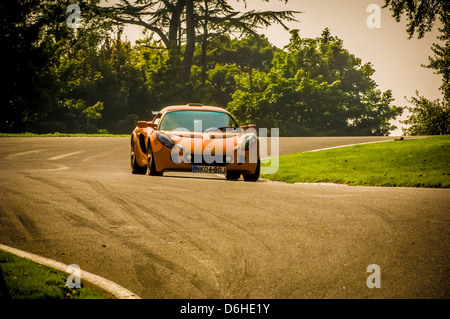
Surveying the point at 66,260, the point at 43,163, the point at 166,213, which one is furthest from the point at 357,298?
the point at 43,163

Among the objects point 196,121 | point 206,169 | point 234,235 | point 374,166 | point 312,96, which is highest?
point 312,96

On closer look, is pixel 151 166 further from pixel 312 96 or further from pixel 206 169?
pixel 312 96

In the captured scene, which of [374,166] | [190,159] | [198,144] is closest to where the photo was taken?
[190,159]

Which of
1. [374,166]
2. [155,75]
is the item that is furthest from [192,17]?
[374,166]

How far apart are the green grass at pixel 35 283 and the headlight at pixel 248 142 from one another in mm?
6315

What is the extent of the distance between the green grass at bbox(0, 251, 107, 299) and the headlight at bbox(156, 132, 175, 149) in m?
5.57

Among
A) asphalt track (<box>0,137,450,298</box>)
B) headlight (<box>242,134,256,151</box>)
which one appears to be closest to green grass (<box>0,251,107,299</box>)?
asphalt track (<box>0,137,450,298</box>)

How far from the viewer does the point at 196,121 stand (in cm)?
1302

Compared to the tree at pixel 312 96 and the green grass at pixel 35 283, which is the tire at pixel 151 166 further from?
the tree at pixel 312 96

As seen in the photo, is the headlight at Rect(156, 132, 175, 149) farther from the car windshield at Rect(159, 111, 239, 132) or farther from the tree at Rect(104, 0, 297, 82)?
the tree at Rect(104, 0, 297, 82)

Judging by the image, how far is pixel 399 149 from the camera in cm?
2073

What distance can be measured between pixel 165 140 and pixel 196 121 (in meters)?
1.13

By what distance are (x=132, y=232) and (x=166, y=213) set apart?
1.31m
